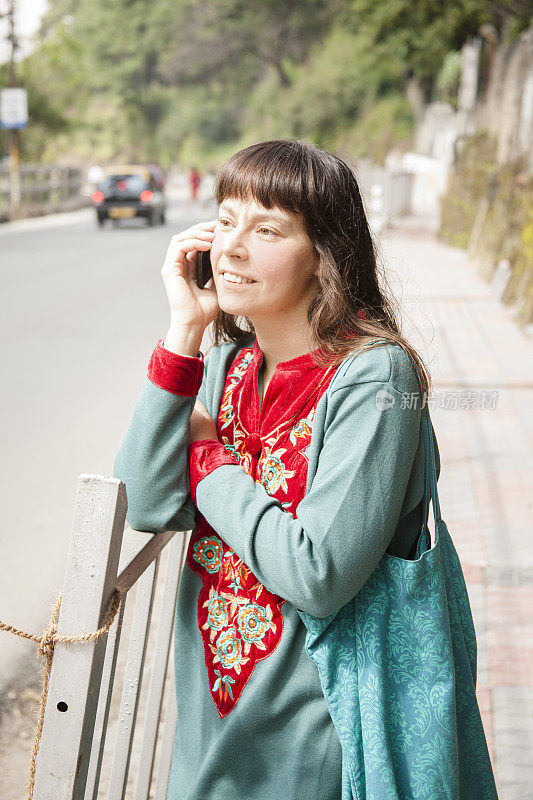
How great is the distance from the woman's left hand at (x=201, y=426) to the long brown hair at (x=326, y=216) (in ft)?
0.75

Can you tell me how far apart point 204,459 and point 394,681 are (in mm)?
466

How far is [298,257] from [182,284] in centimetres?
23

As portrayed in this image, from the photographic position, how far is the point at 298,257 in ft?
4.97

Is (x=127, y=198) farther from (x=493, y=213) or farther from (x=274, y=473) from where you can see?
(x=274, y=473)

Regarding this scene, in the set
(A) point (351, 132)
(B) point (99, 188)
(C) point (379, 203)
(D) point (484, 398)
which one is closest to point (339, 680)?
(D) point (484, 398)

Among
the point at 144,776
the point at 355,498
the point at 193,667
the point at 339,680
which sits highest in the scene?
the point at 355,498

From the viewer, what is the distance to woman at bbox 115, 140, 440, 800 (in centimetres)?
139

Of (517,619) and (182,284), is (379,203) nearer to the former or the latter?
(517,619)

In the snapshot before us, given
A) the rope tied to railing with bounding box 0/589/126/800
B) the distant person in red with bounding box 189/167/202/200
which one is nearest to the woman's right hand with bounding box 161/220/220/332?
the rope tied to railing with bounding box 0/589/126/800

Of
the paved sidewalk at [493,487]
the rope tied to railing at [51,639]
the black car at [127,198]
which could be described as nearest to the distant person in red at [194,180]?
the black car at [127,198]

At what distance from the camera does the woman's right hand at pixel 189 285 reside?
1580 mm

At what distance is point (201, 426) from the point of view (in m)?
1.60

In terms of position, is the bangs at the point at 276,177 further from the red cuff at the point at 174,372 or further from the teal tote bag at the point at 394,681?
the teal tote bag at the point at 394,681

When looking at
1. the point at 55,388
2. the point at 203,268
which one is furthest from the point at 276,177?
the point at 55,388
